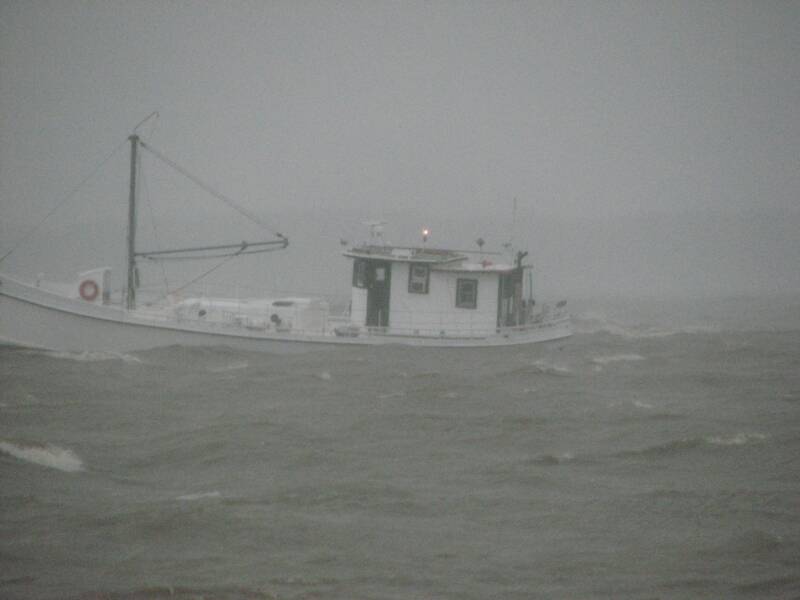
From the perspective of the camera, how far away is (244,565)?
12781 millimetres

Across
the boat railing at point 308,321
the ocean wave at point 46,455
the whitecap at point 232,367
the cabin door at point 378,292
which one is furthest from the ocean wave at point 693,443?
the cabin door at point 378,292

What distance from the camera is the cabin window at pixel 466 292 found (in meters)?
32.5

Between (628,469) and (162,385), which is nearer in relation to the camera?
(628,469)

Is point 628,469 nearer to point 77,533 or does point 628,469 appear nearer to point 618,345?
point 77,533

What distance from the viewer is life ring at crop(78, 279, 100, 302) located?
3035 centimetres

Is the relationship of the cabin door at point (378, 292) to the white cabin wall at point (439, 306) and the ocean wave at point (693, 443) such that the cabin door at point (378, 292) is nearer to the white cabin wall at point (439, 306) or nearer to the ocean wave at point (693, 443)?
the white cabin wall at point (439, 306)

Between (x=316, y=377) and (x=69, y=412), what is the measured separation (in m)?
7.40

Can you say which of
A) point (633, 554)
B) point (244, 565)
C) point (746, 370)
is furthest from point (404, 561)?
point (746, 370)

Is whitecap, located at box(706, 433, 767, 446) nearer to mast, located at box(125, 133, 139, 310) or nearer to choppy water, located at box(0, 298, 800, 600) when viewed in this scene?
choppy water, located at box(0, 298, 800, 600)

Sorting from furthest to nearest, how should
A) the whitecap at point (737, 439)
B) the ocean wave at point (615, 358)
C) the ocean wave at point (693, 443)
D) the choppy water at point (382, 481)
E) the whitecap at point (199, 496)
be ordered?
the ocean wave at point (615, 358)
the whitecap at point (737, 439)
the ocean wave at point (693, 443)
the whitecap at point (199, 496)
the choppy water at point (382, 481)

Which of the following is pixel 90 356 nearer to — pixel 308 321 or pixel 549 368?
pixel 308 321

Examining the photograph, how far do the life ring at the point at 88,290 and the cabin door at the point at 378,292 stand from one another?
8728 millimetres

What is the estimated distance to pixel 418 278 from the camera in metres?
32.3

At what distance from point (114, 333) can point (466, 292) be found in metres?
11.4
